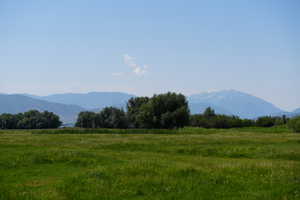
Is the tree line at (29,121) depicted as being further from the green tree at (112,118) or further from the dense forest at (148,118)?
the green tree at (112,118)

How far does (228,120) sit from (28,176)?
375 feet

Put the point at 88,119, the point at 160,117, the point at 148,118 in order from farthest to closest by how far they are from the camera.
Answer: the point at 88,119, the point at 148,118, the point at 160,117

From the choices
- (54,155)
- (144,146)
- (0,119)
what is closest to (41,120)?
(0,119)

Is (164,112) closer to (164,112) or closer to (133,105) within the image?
(164,112)

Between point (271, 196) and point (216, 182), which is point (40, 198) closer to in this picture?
point (216, 182)

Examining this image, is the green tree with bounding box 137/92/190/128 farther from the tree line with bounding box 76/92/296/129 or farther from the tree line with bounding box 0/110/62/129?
the tree line with bounding box 0/110/62/129

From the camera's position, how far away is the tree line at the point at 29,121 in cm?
12988

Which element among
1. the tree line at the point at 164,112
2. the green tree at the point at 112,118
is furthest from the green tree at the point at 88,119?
the tree line at the point at 164,112

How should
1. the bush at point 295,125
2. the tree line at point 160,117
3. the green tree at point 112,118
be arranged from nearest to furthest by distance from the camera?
the bush at point 295,125
the tree line at point 160,117
the green tree at point 112,118

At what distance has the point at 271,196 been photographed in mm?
13141

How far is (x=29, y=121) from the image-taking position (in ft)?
426

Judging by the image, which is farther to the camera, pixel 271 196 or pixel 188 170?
pixel 188 170

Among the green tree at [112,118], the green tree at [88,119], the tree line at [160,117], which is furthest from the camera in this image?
the green tree at [88,119]

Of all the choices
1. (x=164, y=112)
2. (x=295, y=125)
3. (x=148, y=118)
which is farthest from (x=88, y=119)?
(x=295, y=125)
